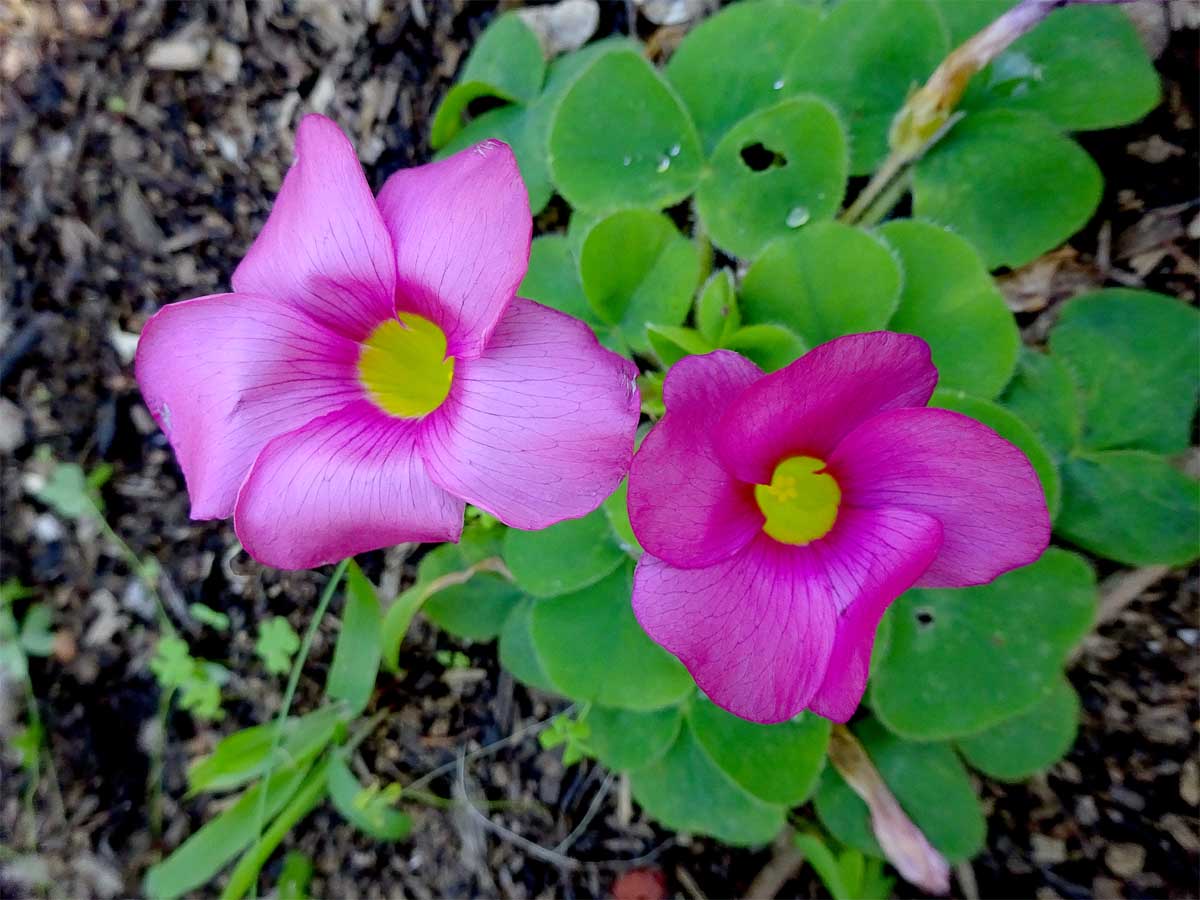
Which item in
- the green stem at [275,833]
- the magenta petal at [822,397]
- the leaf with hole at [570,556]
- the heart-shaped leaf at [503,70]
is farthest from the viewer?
the heart-shaped leaf at [503,70]

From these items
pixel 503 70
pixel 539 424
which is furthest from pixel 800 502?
pixel 503 70

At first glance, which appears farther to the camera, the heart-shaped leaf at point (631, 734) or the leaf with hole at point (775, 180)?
the heart-shaped leaf at point (631, 734)

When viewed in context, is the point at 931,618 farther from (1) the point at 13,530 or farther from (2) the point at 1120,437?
(1) the point at 13,530

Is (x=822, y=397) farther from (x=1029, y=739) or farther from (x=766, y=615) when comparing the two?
(x=1029, y=739)

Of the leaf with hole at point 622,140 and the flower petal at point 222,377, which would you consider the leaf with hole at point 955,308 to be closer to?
the leaf with hole at point 622,140

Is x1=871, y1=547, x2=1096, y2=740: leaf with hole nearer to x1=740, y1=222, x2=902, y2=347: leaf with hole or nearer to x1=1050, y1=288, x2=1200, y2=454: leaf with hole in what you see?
x1=1050, y1=288, x2=1200, y2=454: leaf with hole

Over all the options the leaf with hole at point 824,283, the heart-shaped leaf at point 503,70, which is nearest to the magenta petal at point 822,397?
the leaf with hole at point 824,283

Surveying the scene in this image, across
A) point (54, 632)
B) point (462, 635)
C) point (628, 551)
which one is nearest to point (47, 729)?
point (54, 632)

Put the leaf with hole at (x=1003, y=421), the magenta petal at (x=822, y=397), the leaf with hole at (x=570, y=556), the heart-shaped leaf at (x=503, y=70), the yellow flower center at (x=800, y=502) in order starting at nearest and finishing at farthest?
the magenta petal at (x=822, y=397)
the yellow flower center at (x=800, y=502)
the leaf with hole at (x=1003, y=421)
the leaf with hole at (x=570, y=556)
the heart-shaped leaf at (x=503, y=70)
